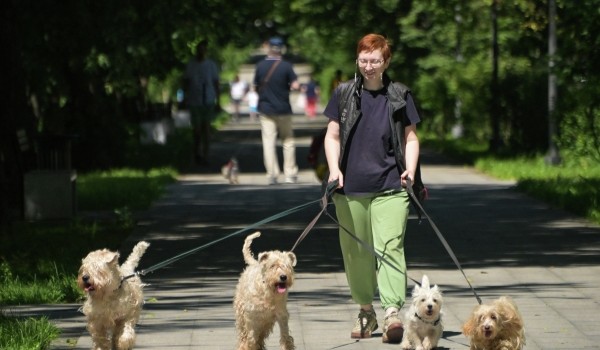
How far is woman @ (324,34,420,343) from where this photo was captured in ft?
32.2

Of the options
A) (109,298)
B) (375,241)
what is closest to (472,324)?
(375,241)

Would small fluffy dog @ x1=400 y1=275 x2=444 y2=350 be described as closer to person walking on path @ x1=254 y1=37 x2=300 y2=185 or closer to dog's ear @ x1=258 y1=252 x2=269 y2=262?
dog's ear @ x1=258 y1=252 x2=269 y2=262

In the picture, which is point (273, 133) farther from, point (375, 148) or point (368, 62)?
point (368, 62)

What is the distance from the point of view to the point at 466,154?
31031 mm

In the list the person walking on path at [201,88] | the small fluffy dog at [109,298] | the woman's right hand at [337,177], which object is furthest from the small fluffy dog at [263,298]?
the person walking on path at [201,88]

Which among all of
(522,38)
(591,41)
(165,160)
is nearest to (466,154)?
(522,38)

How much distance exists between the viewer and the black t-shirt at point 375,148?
9.87m

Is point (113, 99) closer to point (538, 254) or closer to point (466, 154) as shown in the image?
point (466, 154)

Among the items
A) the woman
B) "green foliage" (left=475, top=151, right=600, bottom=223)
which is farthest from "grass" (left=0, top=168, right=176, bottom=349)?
"green foliage" (left=475, top=151, right=600, bottom=223)

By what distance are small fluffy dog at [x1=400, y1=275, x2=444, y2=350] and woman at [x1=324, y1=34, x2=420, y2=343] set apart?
0.46m

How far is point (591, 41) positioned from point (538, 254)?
19.0 feet

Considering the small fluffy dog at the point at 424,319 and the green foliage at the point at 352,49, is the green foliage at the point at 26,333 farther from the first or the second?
the green foliage at the point at 352,49

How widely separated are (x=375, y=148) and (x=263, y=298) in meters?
1.41

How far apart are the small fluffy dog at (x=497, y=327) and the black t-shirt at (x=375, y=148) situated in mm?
1492
